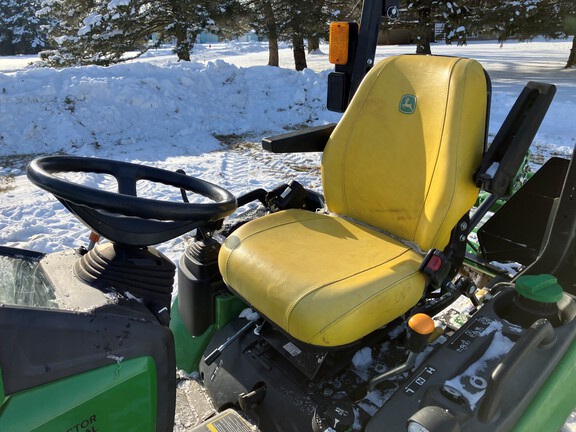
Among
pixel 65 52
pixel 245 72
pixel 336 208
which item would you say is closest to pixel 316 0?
pixel 245 72

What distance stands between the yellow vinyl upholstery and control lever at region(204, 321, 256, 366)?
24 cm

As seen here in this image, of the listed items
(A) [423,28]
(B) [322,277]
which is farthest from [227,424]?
(A) [423,28]

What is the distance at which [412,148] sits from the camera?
76.5 inches

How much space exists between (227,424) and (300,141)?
1.23 meters

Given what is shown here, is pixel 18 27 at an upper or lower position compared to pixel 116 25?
lower

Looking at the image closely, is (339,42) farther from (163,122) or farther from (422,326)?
(163,122)

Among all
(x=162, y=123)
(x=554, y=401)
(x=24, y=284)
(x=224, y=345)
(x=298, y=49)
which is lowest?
(x=162, y=123)

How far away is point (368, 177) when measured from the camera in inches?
81.4

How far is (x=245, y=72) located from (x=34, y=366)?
7966mm

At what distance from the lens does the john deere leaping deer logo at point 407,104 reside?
1.97 meters

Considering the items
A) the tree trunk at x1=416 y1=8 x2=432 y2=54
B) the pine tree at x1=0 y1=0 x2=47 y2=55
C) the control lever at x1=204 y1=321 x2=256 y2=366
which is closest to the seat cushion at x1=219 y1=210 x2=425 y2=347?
the control lever at x1=204 y1=321 x2=256 y2=366

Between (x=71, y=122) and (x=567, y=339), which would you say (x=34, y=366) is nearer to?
(x=567, y=339)

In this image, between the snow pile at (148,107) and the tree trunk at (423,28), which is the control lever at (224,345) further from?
the tree trunk at (423,28)

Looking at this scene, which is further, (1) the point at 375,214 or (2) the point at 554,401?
(1) the point at 375,214
